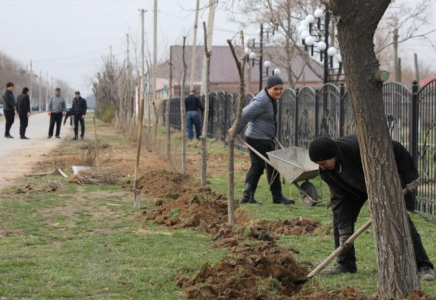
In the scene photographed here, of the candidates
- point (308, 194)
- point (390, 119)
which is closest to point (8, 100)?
point (308, 194)

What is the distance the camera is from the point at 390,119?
397 inches

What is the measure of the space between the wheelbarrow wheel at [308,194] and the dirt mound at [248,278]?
156 inches

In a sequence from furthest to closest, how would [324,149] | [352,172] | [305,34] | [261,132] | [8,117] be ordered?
[8,117] < [305,34] < [261,132] < [352,172] < [324,149]

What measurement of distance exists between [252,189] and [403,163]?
15.7ft

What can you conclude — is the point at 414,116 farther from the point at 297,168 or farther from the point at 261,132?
the point at 261,132

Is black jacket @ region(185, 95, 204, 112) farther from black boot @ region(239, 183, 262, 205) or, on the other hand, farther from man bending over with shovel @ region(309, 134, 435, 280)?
man bending over with shovel @ region(309, 134, 435, 280)

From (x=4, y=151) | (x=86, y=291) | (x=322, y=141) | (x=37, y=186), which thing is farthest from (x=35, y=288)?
(x=4, y=151)

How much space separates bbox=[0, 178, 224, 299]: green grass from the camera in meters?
5.29

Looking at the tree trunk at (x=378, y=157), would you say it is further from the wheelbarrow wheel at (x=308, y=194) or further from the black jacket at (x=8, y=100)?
the black jacket at (x=8, y=100)

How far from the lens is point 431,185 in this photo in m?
8.89

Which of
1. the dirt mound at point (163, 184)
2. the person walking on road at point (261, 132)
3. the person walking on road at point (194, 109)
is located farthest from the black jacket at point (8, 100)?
the person walking on road at point (261, 132)

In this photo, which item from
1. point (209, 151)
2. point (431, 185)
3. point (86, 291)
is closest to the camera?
point (86, 291)

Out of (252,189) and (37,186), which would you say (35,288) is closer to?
(252,189)

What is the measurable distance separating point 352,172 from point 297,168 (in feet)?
12.2
